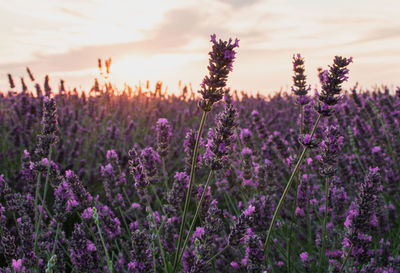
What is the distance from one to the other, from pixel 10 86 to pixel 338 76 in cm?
695

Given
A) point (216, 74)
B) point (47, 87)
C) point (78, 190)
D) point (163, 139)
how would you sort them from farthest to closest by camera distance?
point (47, 87) < point (163, 139) < point (78, 190) < point (216, 74)

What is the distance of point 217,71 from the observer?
1.72 metres

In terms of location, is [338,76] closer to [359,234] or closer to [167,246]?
[359,234]

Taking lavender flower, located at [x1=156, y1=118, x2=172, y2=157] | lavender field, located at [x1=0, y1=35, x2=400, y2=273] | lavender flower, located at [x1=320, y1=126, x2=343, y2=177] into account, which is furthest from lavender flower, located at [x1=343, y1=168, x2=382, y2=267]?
lavender flower, located at [x1=156, y1=118, x2=172, y2=157]

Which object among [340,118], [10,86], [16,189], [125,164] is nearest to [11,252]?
[16,189]

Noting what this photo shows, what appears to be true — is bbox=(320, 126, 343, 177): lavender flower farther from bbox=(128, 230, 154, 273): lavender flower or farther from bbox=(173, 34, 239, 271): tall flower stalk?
bbox=(128, 230, 154, 273): lavender flower

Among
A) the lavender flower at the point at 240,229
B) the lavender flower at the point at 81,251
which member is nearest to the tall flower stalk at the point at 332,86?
the lavender flower at the point at 240,229

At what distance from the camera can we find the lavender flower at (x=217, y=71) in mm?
1693

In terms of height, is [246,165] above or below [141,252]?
above

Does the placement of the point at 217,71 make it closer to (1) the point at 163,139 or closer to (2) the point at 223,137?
(2) the point at 223,137

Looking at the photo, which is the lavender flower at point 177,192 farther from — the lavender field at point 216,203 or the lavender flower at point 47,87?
the lavender flower at point 47,87

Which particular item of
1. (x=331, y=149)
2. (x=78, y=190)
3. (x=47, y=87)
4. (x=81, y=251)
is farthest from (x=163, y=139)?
(x=47, y=87)

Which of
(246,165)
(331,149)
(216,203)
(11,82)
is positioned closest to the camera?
(331,149)

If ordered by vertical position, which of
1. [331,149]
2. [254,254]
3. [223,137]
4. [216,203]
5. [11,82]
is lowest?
[216,203]
